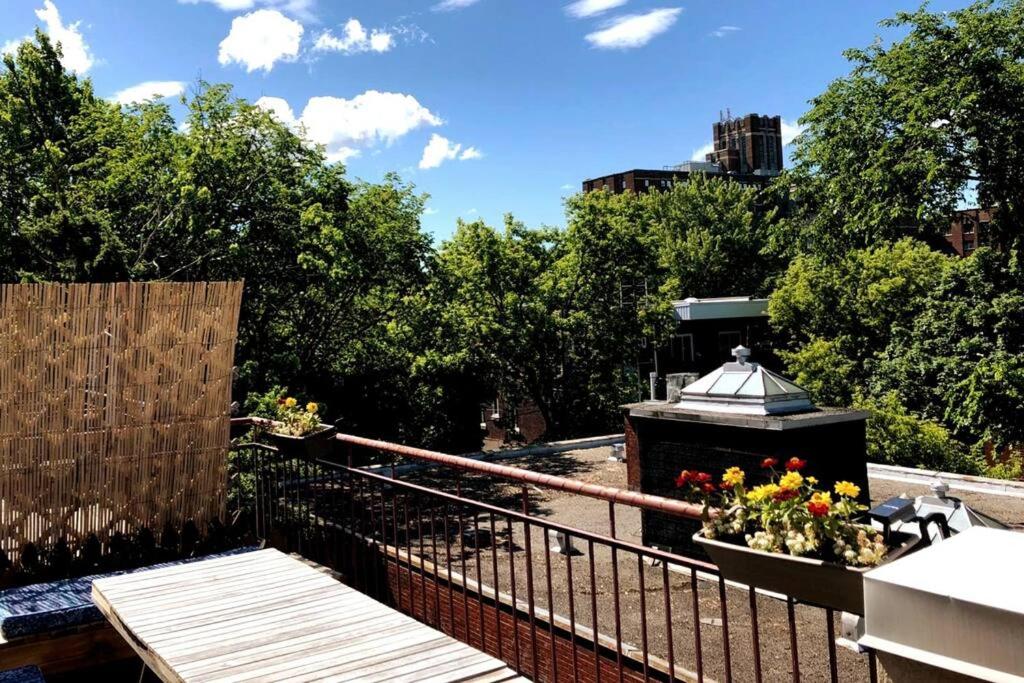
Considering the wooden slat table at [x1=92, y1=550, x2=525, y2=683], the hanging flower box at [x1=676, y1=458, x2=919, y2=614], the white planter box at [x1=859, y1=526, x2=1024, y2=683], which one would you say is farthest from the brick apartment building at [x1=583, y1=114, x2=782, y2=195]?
the white planter box at [x1=859, y1=526, x2=1024, y2=683]

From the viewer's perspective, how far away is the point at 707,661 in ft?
20.8

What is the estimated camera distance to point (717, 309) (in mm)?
34094

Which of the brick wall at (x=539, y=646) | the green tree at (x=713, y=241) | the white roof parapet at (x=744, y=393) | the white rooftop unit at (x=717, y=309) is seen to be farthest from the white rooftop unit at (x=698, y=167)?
the brick wall at (x=539, y=646)

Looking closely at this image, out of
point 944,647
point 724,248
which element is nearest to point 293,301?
point 944,647

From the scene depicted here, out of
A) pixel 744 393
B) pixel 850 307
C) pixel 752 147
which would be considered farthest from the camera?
pixel 752 147

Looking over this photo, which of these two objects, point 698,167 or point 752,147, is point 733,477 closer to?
point 698,167

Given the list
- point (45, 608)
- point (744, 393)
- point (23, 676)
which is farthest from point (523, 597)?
point (23, 676)

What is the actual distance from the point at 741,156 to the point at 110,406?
78740mm

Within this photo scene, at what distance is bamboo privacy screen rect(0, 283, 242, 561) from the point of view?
511cm

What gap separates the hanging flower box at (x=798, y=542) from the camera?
200 cm

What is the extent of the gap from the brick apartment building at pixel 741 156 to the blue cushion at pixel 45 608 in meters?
61.8

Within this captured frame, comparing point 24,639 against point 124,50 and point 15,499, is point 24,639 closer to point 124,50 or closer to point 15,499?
point 15,499

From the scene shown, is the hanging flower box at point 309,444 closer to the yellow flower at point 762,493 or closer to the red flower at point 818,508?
the yellow flower at point 762,493

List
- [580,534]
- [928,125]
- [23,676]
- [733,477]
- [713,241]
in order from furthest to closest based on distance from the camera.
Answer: [713,241] → [928,125] → [23,676] → [580,534] → [733,477]
